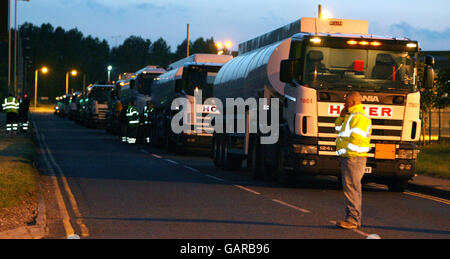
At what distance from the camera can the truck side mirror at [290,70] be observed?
18297 mm

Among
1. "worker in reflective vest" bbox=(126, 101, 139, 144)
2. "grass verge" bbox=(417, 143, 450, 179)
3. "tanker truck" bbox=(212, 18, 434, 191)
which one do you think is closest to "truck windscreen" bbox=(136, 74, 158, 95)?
"worker in reflective vest" bbox=(126, 101, 139, 144)

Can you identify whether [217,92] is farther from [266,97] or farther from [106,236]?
[106,236]

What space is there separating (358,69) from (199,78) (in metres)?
13.5

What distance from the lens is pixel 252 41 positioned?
2469 centimetres

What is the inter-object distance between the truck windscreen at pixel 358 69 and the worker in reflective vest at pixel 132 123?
2135cm

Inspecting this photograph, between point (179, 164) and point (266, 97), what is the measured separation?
22.2 ft

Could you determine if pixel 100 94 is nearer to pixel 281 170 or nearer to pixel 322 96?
pixel 281 170

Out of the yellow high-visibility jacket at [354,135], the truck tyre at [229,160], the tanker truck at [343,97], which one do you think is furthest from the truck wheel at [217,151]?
the yellow high-visibility jacket at [354,135]

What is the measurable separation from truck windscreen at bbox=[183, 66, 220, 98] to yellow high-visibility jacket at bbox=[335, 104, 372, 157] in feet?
61.2

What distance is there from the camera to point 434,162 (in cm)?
2717

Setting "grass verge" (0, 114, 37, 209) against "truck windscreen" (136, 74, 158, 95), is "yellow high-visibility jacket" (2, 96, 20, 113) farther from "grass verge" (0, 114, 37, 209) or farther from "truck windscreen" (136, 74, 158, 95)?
"grass verge" (0, 114, 37, 209)

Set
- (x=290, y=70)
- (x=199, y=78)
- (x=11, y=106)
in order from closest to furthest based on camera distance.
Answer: (x=290, y=70) < (x=199, y=78) < (x=11, y=106)

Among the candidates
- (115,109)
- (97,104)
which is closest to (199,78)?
(115,109)

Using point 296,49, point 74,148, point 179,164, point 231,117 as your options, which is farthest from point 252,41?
point 74,148
